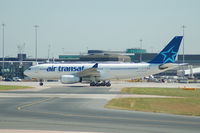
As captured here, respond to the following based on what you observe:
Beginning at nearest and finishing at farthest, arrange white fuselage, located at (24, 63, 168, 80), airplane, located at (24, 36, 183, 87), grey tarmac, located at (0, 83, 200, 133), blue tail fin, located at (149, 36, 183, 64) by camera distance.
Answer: grey tarmac, located at (0, 83, 200, 133) → airplane, located at (24, 36, 183, 87) → white fuselage, located at (24, 63, 168, 80) → blue tail fin, located at (149, 36, 183, 64)

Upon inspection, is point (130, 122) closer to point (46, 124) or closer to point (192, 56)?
point (46, 124)

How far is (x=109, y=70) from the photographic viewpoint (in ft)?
253

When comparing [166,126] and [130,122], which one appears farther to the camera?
[130,122]

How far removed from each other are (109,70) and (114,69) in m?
0.83

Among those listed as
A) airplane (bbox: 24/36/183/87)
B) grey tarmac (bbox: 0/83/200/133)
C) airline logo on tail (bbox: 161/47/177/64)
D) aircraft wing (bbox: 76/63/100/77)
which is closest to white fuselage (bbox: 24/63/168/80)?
airplane (bbox: 24/36/183/87)

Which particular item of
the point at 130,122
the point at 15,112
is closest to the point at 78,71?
the point at 15,112

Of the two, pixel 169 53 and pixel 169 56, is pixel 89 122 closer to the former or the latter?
pixel 169 56

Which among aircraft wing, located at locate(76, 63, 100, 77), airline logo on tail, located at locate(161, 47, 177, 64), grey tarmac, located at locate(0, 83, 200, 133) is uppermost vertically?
airline logo on tail, located at locate(161, 47, 177, 64)

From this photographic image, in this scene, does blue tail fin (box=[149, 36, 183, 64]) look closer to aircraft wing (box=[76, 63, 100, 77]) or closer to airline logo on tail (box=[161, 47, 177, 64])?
airline logo on tail (box=[161, 47, 177, 64])

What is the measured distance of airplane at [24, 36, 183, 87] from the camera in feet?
249

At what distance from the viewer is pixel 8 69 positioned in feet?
420

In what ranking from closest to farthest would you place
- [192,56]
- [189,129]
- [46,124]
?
[189,129]
[46,124]
[192,56]

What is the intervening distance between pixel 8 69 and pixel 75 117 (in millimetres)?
103895

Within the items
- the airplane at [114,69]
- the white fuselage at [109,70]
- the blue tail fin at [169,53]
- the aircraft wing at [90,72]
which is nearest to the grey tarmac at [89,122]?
the aircraft wing at [90,72]
